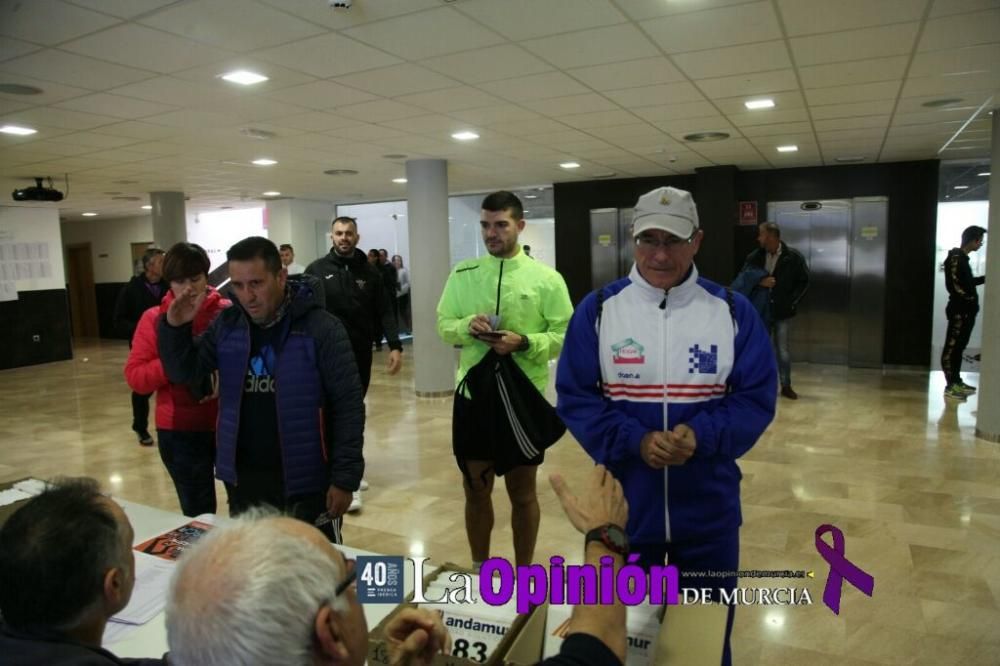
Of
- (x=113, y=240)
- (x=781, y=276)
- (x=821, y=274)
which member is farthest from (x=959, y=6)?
(x=113, y=240)

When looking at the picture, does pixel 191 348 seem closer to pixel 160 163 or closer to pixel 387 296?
pixel 387 296

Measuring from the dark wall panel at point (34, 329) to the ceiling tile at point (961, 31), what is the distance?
14.5m

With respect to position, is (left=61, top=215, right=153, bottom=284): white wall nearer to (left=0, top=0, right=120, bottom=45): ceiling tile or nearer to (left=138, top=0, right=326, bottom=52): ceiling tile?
→ (left=0, top=0, right=120, bottom=45): ceiling tile

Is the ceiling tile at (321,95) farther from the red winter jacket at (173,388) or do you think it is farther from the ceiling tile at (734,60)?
the red winter jacket at (173,388)

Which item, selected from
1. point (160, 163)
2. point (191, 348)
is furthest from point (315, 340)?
point (160, 163)

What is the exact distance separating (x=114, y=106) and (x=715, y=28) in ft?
15.2

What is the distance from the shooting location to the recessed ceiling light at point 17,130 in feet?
20.0

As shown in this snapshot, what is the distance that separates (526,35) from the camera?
3.97 meters

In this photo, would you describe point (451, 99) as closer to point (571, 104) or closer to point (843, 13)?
point (571, 104)

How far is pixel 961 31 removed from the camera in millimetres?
4023

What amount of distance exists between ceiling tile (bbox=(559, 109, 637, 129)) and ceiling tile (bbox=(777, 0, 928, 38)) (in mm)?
2330

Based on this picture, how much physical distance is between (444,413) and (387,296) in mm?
3240

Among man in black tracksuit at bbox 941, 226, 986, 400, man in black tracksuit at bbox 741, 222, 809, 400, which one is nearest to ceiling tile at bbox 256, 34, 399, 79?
man in black tracksuit at bbox 741, 222, 809, 400

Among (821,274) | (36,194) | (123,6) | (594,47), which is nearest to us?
(123,6)
